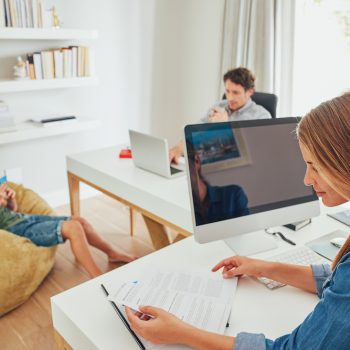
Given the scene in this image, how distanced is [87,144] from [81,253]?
161 cm

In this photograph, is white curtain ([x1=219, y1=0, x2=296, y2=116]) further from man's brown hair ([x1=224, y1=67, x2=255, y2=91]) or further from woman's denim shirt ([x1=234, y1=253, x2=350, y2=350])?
woman's denim shirt ([x1=234, y1=253, x2=350, y2=350])

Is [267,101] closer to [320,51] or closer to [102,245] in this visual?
[320,51]

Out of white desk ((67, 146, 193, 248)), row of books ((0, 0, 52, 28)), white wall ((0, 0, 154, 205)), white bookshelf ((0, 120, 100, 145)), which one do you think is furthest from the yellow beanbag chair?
row of books ((0, 0, 52, 28))

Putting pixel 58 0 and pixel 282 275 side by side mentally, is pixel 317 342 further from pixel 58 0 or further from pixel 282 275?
pixel 58 0

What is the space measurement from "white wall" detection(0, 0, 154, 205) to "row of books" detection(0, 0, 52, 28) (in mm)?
205

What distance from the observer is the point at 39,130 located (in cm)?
314

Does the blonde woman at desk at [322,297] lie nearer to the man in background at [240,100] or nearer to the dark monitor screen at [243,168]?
the dark monitor screen at [243,168]

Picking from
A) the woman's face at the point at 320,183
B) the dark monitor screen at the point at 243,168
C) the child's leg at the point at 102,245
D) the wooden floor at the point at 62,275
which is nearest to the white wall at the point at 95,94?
the wooden floor at the point at 62,275

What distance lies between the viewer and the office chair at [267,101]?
9.09 feet

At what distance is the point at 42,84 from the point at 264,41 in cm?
174

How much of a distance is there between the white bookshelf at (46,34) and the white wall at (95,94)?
21 cm

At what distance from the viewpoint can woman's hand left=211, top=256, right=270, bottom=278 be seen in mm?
1194

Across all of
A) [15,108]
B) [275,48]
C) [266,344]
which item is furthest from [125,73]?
[266,344]

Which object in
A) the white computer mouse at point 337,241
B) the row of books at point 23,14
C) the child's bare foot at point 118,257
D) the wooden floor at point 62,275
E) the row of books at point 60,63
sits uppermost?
the row of books at point 23,14
